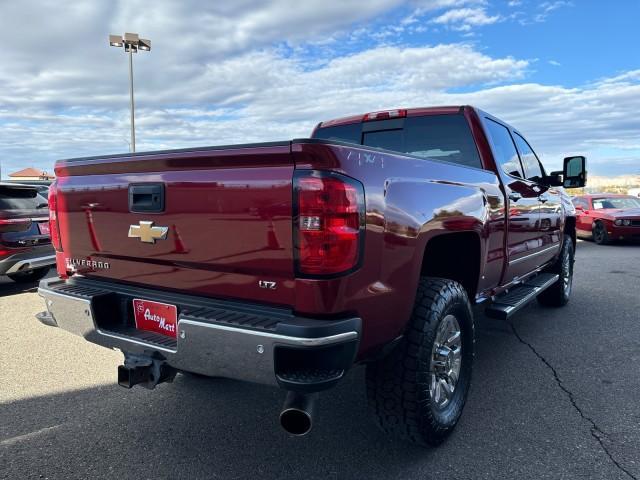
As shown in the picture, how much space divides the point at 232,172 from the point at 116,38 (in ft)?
88.9

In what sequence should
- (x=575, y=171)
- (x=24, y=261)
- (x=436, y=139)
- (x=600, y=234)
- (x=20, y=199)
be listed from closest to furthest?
(x=436, y=139) → (x=575, y=171) → (x=24, y=261) → (x=20, y=199) → (x=600, y=234)

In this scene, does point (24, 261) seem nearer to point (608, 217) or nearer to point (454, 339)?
point (454, 339)

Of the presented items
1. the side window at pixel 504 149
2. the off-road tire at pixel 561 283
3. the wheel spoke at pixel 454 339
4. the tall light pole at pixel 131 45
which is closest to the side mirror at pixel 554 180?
the side window at pixel 504 149

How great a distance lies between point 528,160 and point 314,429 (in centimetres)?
351

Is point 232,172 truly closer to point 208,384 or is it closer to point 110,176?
point 110,176

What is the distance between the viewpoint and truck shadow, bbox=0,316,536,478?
2553 millimetres

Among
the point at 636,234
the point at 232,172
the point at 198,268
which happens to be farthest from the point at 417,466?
the point at 636,234

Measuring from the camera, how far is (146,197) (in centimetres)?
249

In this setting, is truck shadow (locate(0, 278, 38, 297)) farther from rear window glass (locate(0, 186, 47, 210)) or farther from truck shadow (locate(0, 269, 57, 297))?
rear window glass (locate(0, 186, 47, 210))

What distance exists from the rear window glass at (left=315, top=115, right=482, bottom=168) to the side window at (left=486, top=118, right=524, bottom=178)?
221mm

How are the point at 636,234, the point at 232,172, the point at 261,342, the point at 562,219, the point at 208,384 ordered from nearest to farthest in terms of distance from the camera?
the point at 261,342, the point at 232,172, the point at 208,384, the point at 562,219, the point at 636,234

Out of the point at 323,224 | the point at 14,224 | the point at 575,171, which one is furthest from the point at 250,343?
the point at 14,224

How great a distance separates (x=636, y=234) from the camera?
12.6 meters

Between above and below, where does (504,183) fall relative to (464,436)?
above
